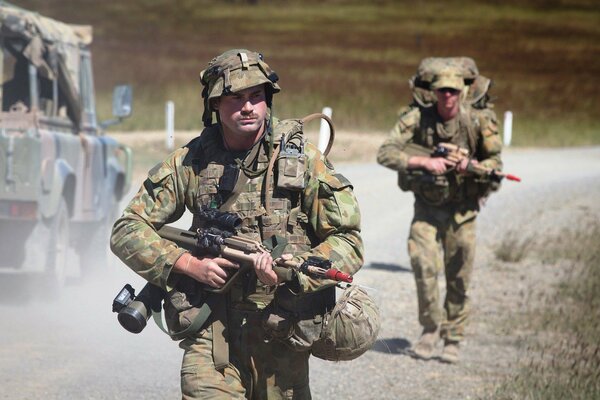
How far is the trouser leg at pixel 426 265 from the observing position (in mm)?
9180

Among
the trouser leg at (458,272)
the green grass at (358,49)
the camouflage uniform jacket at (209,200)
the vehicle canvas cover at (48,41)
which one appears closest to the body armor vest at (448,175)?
the trouser leg at (458,272)

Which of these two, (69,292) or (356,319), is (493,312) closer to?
(69,292)

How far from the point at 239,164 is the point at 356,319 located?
74 cm

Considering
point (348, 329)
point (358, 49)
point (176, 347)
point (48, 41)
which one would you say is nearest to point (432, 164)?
point (176, 347)

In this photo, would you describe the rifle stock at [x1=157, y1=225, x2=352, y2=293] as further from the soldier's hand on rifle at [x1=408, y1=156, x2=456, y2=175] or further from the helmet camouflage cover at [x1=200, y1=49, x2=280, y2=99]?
the soldier's hand on rifle at [x1=408, y1=156, x2=456, y2=175]

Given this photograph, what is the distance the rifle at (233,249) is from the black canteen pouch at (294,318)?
6.3 inches

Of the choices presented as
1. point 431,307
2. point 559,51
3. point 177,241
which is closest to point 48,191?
point 431,307

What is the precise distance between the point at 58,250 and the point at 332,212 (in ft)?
19.8

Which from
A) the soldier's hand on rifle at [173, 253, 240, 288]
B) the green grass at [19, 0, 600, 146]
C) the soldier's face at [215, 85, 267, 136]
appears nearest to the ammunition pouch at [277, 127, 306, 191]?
the soldier's face at [215, 85, 267, 136]

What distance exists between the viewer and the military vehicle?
32.8 feet

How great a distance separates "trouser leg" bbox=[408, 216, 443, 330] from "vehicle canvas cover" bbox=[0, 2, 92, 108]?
3622 millimetres

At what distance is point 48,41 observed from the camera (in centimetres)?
1136

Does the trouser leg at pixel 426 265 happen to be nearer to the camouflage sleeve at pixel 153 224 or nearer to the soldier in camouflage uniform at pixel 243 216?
the soldier in camouflage uniform at pixel 243 216

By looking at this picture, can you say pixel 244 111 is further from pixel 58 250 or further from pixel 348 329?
pixel 58 250
